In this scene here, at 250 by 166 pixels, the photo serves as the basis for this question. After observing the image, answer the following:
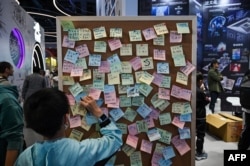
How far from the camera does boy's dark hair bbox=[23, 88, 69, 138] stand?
1.20m

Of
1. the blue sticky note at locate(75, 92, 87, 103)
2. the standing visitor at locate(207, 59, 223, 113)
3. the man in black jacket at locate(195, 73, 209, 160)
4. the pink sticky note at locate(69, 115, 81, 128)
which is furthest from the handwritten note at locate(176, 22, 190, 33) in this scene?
the standing visitor at locate(207, 59, 223, 113)

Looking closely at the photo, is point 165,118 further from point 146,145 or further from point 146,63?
point 146,63

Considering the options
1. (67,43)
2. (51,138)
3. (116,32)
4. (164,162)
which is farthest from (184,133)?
(51,138)

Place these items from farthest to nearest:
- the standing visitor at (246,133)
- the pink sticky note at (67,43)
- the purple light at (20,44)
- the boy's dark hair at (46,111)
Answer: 1. the purple light at (20,44)
2. the standing visitor at (246,133)
3. the pink sticky note at (67,43)
4. the boy's dark hair at (46,111)

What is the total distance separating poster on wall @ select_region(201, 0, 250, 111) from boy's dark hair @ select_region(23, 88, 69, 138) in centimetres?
780

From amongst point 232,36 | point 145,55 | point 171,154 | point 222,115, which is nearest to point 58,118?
point 145,55

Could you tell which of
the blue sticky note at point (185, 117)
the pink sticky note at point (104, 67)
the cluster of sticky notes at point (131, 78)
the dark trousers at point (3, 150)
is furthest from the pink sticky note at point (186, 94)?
the dark trousers at point (3, 150)

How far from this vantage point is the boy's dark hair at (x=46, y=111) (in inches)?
47.1

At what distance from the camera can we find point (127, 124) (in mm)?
2188

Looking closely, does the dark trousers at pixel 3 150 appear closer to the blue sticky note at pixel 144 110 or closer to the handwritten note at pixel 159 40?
the blue sticky note at pixel 144 110

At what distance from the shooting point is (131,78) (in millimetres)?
2154

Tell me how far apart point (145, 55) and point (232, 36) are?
733 cm

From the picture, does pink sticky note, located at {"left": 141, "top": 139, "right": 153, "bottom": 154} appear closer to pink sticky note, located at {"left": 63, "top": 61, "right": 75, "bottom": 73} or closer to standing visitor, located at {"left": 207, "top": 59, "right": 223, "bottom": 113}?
pink sticky note, located at {"left": 63, "top": 61, "right": 75, "bottom": 73}

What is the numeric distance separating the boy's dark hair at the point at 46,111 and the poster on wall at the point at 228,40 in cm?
780
